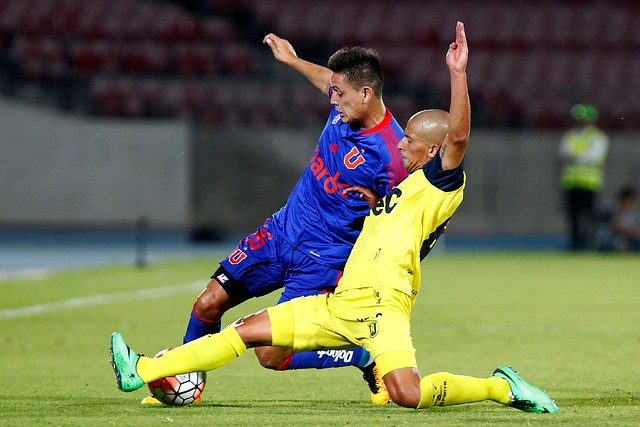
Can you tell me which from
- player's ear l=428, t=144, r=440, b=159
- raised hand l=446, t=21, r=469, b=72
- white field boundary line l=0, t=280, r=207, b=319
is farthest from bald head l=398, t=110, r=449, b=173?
white field boundary line l=0, t=280, r=207, b=319

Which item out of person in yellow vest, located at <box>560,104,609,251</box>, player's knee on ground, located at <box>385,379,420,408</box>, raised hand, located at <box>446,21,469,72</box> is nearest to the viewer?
player's knee on ground, located at <box>385,379,420,408</box>

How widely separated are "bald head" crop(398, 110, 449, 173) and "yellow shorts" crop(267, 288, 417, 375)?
2.31 feet

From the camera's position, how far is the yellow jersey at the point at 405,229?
220 inches

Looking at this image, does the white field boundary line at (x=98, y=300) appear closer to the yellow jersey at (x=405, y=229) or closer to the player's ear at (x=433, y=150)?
the yellow jersey at (x=405, y=229)

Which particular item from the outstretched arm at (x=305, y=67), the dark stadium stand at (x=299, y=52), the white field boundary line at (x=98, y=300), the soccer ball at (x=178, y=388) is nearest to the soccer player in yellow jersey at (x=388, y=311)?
the soccer ball at (x=178, y=388)

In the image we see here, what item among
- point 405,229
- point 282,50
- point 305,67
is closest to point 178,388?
point 405,229

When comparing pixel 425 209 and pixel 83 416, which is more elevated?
pixel 425 209

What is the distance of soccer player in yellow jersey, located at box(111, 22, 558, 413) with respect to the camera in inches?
215

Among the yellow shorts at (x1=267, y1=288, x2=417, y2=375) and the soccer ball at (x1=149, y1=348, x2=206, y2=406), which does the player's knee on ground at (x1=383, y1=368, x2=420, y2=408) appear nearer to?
the yellow shorts at (x1=267, y1=288, x2=417, y2=375)

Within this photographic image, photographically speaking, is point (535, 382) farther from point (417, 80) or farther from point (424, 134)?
point (417, 80)

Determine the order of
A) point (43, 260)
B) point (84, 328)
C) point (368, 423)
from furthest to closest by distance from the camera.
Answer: point (43, 260) → point (84, 328) → point (368, 423)

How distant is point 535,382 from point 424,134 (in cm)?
207

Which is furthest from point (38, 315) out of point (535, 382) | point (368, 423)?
point (368, 423)

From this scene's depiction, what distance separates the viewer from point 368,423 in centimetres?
542
